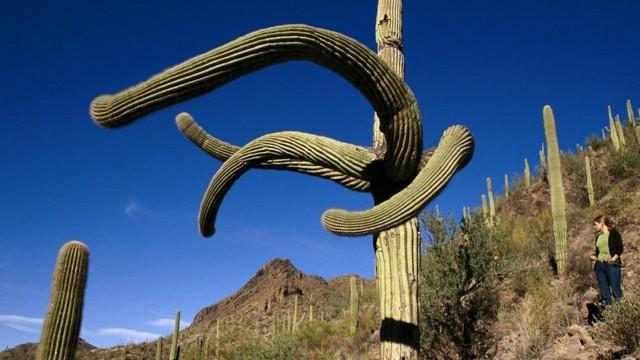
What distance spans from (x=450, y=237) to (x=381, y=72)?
8536 millimetres

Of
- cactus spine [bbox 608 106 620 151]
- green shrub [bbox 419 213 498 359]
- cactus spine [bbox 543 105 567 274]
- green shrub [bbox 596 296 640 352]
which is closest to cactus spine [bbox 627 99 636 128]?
cactus spine [bbox 608 106 620 151]

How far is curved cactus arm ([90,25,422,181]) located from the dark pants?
6434mm

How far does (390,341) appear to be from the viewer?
3.30m

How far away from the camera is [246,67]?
7.75ft

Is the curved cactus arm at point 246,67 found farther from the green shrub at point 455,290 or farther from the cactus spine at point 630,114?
the cactus spine at point 630,114

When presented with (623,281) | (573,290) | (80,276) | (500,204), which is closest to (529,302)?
(573,290)

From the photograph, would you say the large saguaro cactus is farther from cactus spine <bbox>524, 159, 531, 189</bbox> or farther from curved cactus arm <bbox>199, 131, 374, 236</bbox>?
cactus spine <bbox>524, 159, 531, 189</bbox>

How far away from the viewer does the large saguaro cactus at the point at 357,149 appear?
2355 millimetres

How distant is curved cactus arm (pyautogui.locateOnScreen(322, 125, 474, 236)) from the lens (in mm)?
2865

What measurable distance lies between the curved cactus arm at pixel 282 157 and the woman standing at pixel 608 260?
5940 millimetres

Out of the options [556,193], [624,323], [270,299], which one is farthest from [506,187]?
[270,299]

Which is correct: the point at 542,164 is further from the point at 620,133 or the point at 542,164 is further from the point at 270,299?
the point at 270,299

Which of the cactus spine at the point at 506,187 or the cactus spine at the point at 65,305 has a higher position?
the cactus spine at the point at 506,187

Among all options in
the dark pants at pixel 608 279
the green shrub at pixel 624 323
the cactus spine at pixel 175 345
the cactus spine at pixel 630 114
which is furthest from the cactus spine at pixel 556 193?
the cactus spine at pixel 175 345
